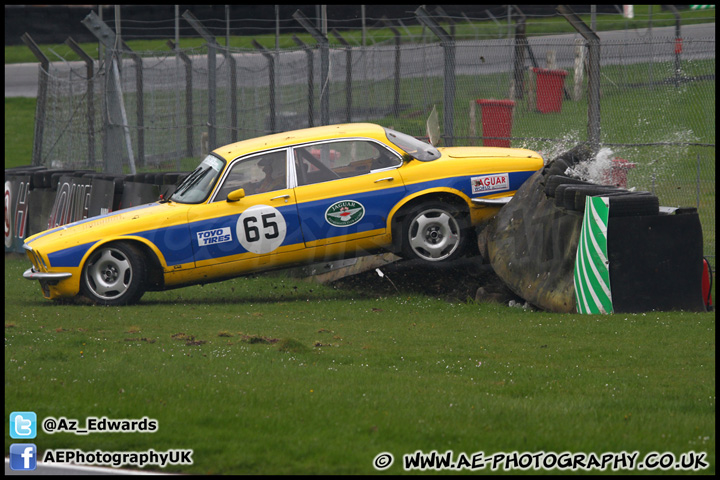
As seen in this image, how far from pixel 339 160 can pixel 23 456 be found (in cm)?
615

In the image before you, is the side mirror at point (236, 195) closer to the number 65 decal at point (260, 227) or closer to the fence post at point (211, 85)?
the number 65 decal at point (260, 227)

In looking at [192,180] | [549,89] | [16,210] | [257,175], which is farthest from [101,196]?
[549,89]

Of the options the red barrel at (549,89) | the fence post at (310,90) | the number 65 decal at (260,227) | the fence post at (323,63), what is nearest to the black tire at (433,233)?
the number 65 decal at (260,227)

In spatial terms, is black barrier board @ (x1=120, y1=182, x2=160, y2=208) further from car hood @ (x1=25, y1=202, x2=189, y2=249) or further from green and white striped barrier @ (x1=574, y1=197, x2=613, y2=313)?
green and white striped barrier @ (x1=574, y1=197, x2=613, y2=313)

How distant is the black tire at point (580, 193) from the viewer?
9633mm

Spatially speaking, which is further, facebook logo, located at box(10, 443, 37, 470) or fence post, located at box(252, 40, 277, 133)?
fence post, located at box(252, 40, 277, 133)

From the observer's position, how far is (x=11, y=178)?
16750mm

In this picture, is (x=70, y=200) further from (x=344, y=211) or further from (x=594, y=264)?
(x=594, y=264)

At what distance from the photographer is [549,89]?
1374 cm

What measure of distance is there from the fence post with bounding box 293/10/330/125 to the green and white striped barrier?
6330 millimetres

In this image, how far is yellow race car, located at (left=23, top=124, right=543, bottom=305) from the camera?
10.8 meters

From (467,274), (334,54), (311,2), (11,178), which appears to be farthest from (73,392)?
(311,2)

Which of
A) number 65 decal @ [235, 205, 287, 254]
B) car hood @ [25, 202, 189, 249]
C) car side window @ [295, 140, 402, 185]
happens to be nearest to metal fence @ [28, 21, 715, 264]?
car side window @ [295, 140, 402, 185]

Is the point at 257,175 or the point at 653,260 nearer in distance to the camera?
the point at 653,260
